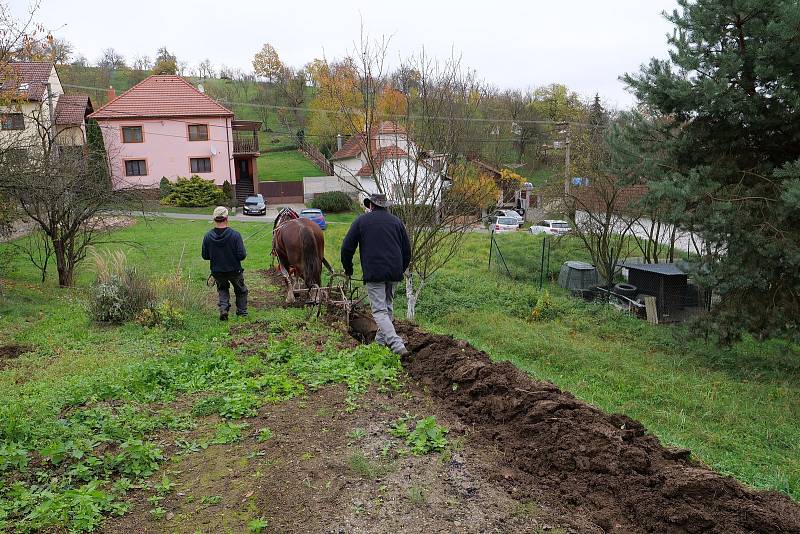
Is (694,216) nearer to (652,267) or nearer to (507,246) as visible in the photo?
(652,267)

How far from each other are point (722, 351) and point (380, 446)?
1092 centimetres

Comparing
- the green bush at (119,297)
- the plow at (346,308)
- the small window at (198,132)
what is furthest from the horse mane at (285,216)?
the small window at (198,132)

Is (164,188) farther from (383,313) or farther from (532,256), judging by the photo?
(383,313)

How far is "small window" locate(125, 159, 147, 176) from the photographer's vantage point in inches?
1636

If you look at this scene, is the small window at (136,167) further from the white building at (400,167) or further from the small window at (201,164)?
the white building at (400,167)

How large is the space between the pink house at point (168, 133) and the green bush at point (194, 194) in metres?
2.49

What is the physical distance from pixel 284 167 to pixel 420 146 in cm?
4971

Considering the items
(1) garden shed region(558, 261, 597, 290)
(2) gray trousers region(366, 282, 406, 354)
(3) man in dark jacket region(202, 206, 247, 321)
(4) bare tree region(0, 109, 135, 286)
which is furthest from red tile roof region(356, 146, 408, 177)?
(1) garden shed region(558, 261, 597, 290)

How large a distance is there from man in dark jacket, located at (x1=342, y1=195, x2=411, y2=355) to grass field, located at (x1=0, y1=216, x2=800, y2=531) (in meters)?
0.68

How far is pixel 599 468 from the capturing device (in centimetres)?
425

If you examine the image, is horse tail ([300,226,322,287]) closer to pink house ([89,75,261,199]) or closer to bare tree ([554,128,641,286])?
bare tree ([554,128,641,286])

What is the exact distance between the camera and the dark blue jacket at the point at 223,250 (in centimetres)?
966

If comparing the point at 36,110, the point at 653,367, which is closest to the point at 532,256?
the point at 653,367

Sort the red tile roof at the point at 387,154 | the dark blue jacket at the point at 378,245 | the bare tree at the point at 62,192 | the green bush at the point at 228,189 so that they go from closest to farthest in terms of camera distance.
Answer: the dark blue jacket at the point at 378,245
the bare tree at the point at 62,192
the red tile roof at the point at 387,154
the green bush at the point at 228,189
